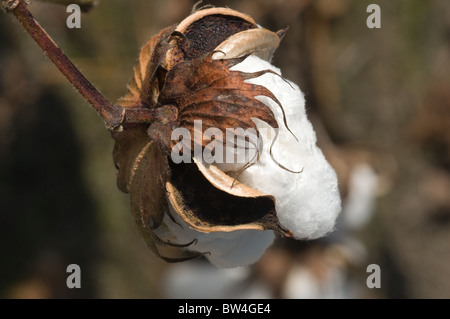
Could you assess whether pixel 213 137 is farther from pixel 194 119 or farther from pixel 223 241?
pixel 223 241

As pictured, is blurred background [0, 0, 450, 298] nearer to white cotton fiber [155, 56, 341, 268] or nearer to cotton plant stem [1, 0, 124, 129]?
white cotton fiber [155, 56, 341, 268]

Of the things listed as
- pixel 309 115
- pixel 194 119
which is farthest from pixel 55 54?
pixel 309 115

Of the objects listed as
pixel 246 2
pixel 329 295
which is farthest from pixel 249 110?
pixel 246 2

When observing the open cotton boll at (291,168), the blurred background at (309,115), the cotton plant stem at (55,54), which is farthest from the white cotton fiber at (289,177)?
the blurred background at (309,115)

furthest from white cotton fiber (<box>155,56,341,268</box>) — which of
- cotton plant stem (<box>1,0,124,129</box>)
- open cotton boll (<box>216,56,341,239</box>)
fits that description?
cotton plant stem (<box>1,0,124,129</box>)

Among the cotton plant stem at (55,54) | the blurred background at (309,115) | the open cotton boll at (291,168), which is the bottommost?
the blurred background at (309,115)

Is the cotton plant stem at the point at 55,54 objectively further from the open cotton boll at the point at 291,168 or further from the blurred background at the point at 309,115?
the blurred background at the point at 309,115
